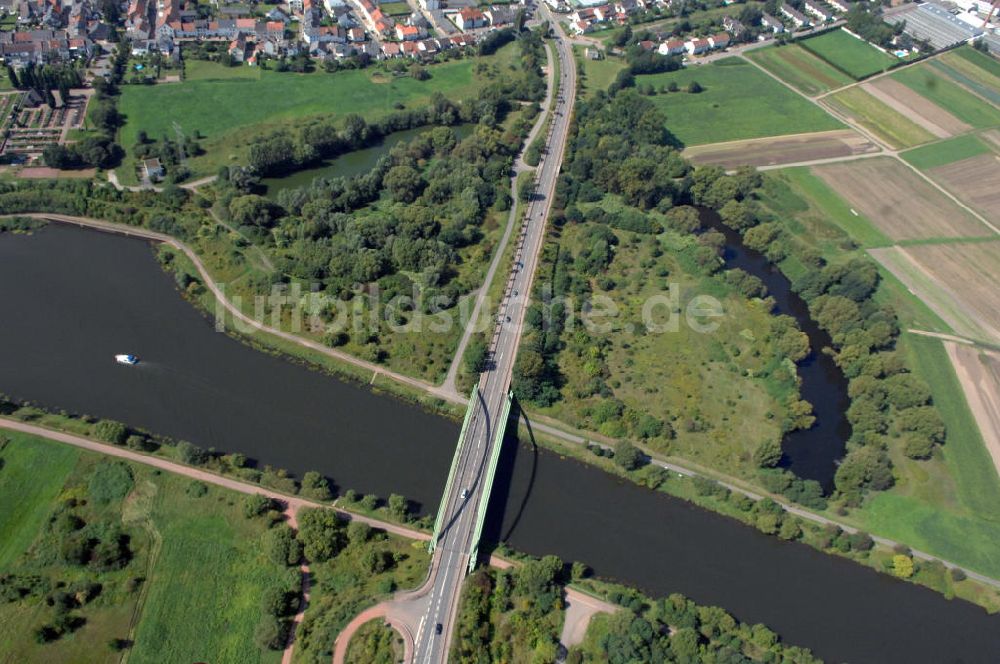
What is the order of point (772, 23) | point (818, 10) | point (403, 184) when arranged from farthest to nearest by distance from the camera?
point (818, 10) → point (772, 23) → point (403, 184)

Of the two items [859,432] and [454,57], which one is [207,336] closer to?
[859,432]

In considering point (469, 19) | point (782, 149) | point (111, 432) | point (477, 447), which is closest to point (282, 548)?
point (477, 447)

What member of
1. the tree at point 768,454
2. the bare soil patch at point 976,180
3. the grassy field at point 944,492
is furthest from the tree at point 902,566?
the bare soil patch at point 976,180

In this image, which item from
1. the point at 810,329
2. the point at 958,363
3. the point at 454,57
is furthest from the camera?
the point at 454,57

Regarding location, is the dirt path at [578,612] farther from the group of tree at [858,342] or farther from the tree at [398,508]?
the group of tree at [858,342]

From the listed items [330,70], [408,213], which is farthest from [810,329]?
[330,70]

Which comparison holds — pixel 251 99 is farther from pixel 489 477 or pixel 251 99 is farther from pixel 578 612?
pixel 578 612

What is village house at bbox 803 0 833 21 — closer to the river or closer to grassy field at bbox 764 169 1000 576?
the river
